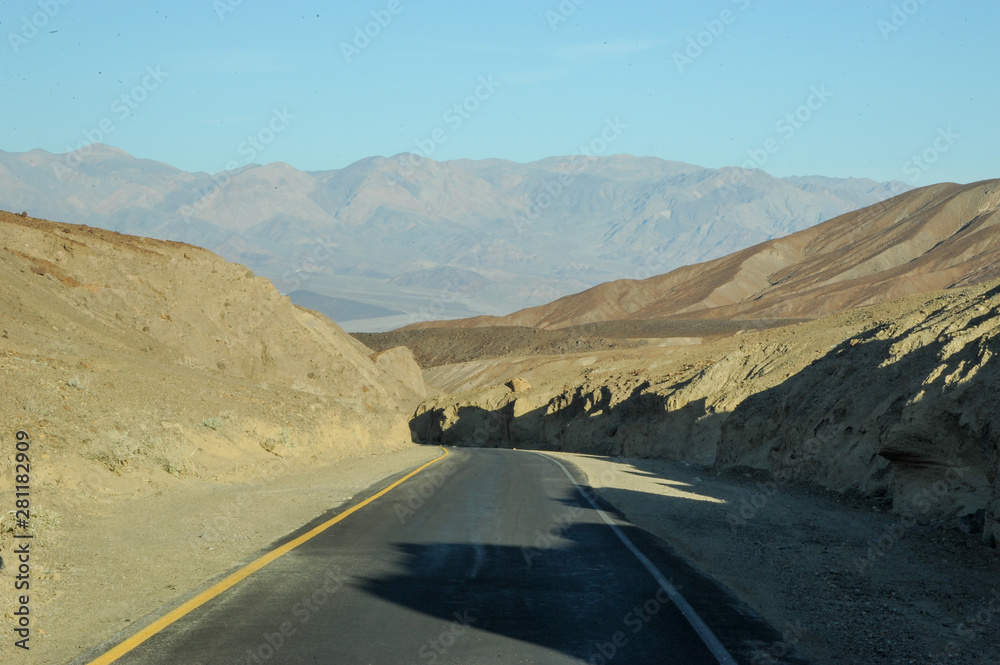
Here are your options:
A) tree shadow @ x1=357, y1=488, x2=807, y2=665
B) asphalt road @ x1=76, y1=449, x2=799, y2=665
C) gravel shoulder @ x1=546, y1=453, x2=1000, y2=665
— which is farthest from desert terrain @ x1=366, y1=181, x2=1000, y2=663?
asphalt road @ x1=76, y1=449, x2=799, y2=665

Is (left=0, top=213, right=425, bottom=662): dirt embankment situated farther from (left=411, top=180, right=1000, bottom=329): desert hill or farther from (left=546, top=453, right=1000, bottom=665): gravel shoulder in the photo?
(left=411, top=180, right=1000, bottom=329): desert hill

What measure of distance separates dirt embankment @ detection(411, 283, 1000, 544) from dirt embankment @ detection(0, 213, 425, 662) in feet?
33.7

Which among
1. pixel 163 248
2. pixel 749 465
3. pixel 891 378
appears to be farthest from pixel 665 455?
pixel 163 248

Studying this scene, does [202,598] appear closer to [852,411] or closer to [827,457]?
[827,457]

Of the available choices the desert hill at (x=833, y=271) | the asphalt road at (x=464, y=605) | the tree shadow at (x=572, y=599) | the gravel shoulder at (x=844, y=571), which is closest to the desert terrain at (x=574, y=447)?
the gravel shoulder at (x=844, y=571)

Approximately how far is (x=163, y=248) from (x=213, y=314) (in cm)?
486

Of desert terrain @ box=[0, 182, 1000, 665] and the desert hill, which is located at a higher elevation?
the desert hill

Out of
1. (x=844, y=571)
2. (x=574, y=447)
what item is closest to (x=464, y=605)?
(x=844, y=571)

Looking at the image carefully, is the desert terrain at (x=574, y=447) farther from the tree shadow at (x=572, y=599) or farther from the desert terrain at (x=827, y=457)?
the tree shadow at (x=572, y=599)

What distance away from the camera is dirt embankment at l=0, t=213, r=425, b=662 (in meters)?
9.38

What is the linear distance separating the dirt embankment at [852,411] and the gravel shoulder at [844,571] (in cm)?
83

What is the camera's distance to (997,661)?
6535 millimetres

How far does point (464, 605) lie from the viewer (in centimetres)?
771

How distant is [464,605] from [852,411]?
14.7m
